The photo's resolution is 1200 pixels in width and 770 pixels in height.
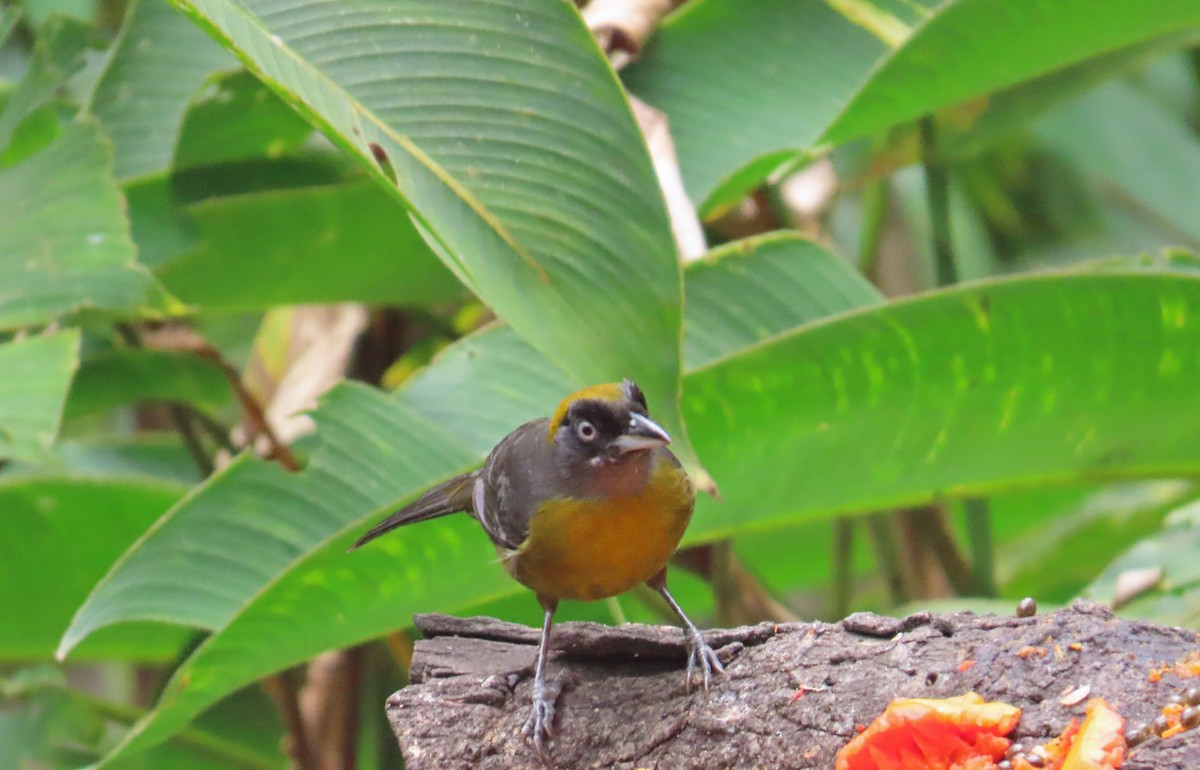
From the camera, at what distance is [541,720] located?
156cm

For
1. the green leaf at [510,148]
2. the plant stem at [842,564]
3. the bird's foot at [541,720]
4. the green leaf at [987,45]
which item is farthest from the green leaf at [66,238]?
the plant stem at [842,564]

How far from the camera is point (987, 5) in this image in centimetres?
239

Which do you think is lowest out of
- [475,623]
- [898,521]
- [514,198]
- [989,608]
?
[898,521]

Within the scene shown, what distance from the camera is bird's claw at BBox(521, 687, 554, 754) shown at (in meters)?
1.55

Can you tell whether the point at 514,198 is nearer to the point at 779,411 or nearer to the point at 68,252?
the point at 779,411

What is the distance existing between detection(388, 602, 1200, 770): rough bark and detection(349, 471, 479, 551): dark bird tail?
0.25m

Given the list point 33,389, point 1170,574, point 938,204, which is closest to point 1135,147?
point 938,204

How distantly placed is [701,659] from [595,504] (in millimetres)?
268

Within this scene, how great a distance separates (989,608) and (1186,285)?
0.71m

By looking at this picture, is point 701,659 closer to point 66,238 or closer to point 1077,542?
point 66,238

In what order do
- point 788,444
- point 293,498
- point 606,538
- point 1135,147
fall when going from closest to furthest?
1. point 606,538
2. point 788,444
3. point 293,498
4. point 1135,147

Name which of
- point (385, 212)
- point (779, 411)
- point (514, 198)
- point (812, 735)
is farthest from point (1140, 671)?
point (385, 212)

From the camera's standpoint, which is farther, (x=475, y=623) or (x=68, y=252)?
(x=68, y=252)

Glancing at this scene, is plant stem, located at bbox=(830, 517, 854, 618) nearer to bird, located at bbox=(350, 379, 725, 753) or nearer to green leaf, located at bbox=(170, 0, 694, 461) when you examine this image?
bird, located at bbox=(350, 379, 725, 753)
